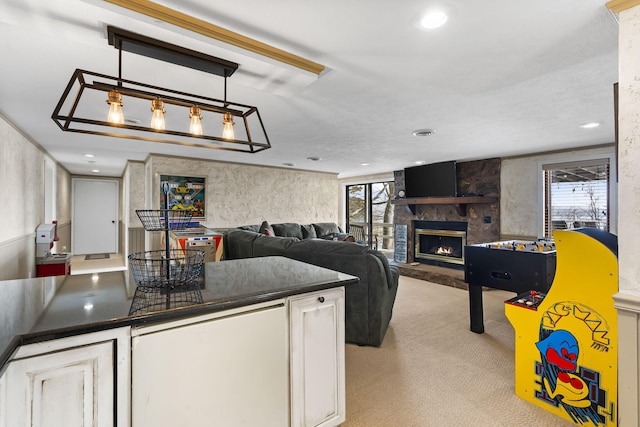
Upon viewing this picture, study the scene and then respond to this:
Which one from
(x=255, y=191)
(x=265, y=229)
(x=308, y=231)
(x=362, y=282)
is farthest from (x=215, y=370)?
(x=308, y=231)

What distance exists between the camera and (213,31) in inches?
63.6

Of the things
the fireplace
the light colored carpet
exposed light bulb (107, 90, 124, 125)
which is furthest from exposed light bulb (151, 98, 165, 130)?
the fireplace

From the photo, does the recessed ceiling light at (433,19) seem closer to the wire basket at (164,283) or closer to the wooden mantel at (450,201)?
the wire basket at (164,283)

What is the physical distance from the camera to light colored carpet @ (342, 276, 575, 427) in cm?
186

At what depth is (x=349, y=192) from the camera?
8734 mm

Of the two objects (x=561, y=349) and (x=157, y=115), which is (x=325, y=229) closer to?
(x=561, y=349)

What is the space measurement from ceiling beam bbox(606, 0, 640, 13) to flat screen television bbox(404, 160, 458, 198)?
456 cm

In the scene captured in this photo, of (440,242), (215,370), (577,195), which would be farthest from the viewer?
(440,242)

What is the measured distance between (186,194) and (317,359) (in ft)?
15.9

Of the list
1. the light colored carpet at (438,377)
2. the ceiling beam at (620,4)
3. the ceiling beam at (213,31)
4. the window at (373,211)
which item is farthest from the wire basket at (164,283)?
the window at (373,211)

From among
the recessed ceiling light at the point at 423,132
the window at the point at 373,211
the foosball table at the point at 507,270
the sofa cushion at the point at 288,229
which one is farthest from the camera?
the window at the point at 373,211

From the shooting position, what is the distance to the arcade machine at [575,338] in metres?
1.68

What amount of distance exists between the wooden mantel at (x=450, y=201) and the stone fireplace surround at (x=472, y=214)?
9 cm

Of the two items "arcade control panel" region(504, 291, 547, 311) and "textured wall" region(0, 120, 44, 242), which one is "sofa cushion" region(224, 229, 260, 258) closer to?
"textured wall" region(0, 120, 44, 242)
